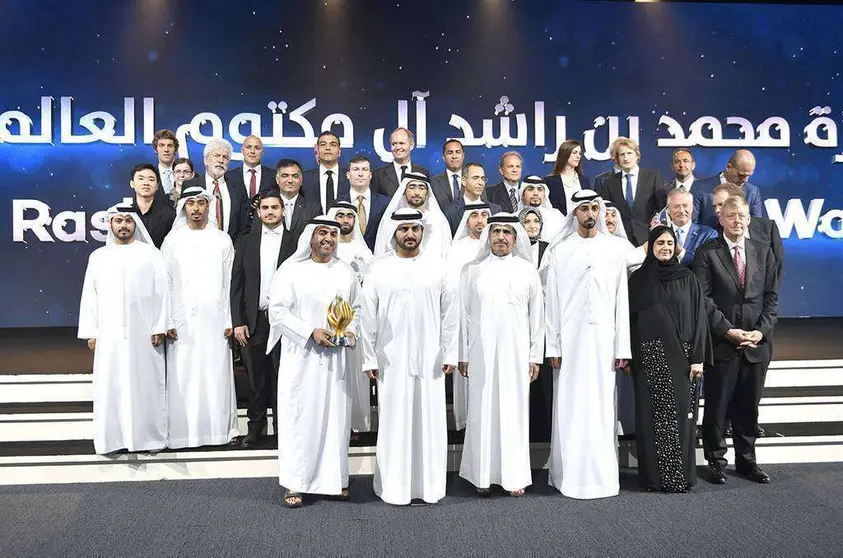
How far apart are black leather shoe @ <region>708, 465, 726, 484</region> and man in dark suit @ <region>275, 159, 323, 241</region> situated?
9.93 ft

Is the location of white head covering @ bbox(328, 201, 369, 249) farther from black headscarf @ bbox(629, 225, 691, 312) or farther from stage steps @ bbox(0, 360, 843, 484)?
black headscarf @ bbox(629, 225, 691, 312)

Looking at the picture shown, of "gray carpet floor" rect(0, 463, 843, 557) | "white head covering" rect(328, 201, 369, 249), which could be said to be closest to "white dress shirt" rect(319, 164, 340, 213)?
"white head covering" rect(328, 201, 369, 249)

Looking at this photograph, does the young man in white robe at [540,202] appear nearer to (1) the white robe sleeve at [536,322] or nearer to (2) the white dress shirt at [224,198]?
(1) the white robe sleeve at [536,322]

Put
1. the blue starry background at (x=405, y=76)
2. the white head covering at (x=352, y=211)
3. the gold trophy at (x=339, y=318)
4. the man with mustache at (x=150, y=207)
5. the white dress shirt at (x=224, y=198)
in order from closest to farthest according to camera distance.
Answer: the gold trophy at (x=339, y=318) < the white head covering at (x=352, y=211) < the man with mustache at (x=150, y=207) < the white dress shirt at (x=224, y=198) < the blue starry background at (x=405, y=76)

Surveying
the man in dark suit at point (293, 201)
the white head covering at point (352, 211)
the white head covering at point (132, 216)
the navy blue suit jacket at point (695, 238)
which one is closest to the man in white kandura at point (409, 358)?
the white head covering at point (352, 211)

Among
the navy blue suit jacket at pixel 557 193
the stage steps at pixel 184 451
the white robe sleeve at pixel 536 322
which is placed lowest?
the stage steps at pixel 184 451

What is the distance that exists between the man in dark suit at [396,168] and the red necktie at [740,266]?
2307 millimetres

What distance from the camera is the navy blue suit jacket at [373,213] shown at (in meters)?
5.79

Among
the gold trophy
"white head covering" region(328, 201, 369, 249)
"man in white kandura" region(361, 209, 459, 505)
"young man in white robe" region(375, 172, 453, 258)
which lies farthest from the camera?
"white head covering" region(328, 201, 369, 249)

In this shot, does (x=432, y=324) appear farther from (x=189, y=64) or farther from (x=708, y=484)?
(x=189, y=64)

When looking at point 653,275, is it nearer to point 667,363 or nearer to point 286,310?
point 667,363

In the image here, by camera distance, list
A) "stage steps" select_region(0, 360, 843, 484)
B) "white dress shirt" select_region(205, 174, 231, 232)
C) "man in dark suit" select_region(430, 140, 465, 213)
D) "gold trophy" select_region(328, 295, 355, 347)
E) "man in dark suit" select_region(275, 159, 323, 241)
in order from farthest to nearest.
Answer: "man in dark suit" select_region(430, 140, 465, 213) → "white dress shirt" select_region(205, 174, 231, 232) → "man in dark suit" select_region(275, 159, 323, 241) → "stage steps" select_region(0, 360, 843, 484) → "gold trophy" select_region(328, 295, 355, 347)

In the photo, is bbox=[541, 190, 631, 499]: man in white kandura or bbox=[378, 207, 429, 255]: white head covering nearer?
bbox=[378, 207, 429, 255]: white head covering

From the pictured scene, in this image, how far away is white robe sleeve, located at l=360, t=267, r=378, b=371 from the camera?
4.54m
